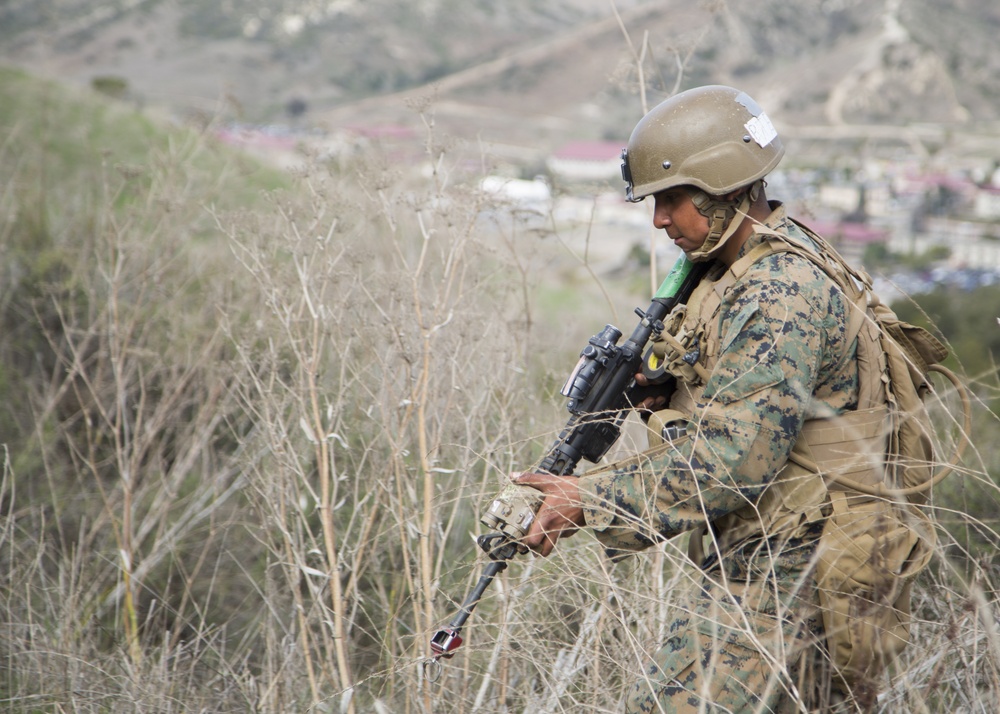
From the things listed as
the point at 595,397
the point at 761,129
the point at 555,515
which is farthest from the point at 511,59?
the point at 555,515

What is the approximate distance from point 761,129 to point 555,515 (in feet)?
3.91

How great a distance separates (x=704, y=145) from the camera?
234 cm

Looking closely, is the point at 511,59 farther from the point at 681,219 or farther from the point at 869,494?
the point at 869,494

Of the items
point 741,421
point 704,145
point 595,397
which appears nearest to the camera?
point 741,421

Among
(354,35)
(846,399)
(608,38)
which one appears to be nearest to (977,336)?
(846,399)

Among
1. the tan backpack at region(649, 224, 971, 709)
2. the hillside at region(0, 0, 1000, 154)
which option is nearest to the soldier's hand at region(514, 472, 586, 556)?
the tan backpack at region(649, 224, 971, 709)

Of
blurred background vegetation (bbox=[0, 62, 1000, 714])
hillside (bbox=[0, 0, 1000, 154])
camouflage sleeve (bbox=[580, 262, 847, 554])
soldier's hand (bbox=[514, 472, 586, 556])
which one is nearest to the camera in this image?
camouflage sleeve (bbox=[580, 262, 847, 554])

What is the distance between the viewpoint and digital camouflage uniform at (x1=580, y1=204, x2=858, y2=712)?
2.03 m

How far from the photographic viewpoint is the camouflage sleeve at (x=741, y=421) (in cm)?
203

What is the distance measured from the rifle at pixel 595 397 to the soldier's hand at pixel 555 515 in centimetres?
4

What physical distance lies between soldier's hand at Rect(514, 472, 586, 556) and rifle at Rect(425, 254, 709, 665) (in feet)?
0.13

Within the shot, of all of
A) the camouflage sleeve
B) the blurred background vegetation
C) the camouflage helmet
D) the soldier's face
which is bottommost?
the blurred background vegetation

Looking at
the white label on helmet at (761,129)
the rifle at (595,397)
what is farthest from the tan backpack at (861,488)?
the white label on helmet at (761,129)

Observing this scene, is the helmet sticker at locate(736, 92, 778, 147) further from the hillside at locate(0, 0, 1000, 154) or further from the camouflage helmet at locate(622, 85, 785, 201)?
the hillside at locate(0, 0, 1000, 154)
